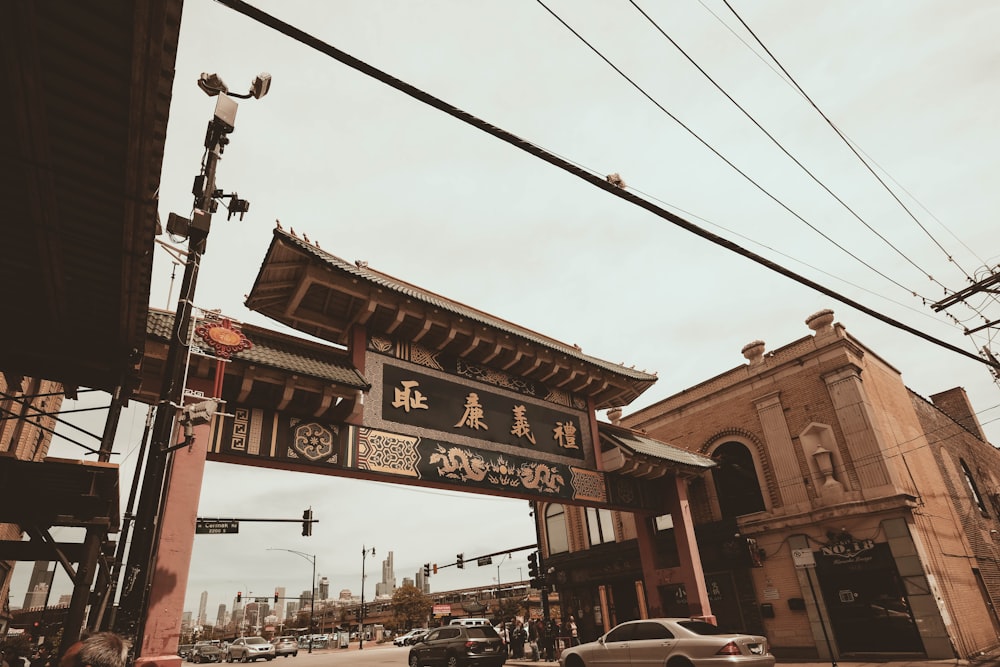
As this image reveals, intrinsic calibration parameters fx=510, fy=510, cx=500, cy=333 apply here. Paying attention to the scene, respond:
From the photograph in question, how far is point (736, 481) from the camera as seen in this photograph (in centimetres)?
1881

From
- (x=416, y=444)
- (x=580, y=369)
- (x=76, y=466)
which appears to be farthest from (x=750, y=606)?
(x=76, y=466)

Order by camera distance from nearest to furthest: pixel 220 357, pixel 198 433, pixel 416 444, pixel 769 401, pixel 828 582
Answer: pixel 220 357 < pixel 198 433 < pixel 416 444 < pixel 828 582 < pixel 769 401

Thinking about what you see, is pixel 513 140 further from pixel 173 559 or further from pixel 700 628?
pixel 700 628

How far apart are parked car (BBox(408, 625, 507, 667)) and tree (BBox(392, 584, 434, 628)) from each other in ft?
152

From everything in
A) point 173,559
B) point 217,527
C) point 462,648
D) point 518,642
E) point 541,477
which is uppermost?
point 217,527

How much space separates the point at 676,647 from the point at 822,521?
9.59 meters

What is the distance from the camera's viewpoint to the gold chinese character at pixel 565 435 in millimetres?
13391

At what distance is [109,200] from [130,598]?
3.85 meters

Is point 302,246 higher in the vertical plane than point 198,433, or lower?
higher

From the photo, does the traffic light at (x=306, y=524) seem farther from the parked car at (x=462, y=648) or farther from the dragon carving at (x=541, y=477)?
the dragon carving at (x=541, y=477)

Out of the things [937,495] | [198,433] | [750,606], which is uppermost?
[198,433]

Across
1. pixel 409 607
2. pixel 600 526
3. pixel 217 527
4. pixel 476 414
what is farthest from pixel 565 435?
pixel 409 607

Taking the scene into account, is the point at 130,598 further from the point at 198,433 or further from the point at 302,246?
the point at 302,246

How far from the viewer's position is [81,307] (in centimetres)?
624
